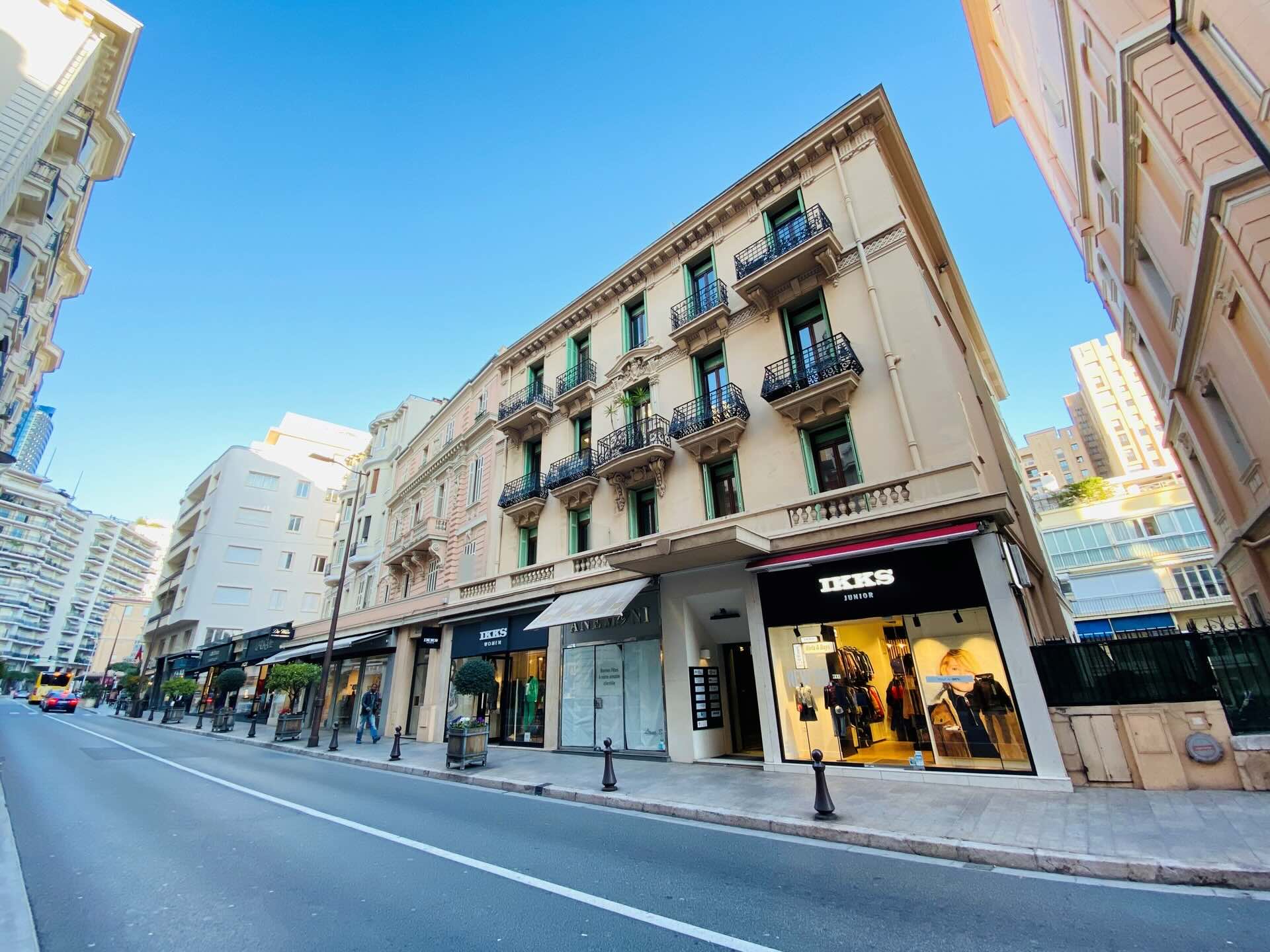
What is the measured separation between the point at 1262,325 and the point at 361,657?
30.8 m

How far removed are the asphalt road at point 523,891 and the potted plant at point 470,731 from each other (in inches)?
160

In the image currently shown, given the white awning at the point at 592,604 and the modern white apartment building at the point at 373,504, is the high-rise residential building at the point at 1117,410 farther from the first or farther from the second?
the modern white apartment building at the point at 373,504

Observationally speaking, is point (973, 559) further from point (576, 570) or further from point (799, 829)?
point (576, 570)

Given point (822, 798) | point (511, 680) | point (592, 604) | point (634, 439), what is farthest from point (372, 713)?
point (822, 798)

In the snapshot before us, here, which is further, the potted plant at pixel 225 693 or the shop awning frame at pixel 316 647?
the potted plant at pixel 225 693

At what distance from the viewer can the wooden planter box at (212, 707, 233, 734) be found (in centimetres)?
2375

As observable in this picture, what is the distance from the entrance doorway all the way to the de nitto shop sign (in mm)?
2859

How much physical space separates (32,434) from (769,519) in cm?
5322

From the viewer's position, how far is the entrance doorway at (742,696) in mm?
13625

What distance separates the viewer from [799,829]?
677cm

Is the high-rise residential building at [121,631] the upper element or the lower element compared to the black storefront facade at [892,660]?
upper

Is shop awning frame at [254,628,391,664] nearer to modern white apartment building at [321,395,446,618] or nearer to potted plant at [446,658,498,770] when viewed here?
modern white apartment building at [321,395,446,618]

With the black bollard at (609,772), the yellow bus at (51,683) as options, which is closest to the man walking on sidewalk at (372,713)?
the black bollard at (609,772)

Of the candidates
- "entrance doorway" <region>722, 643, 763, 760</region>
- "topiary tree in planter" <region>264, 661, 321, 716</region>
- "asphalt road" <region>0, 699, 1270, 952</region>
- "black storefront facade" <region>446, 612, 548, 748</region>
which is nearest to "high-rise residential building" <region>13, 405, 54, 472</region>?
"topiary tree in planter" <region>264, 661, 321, 716</region>
